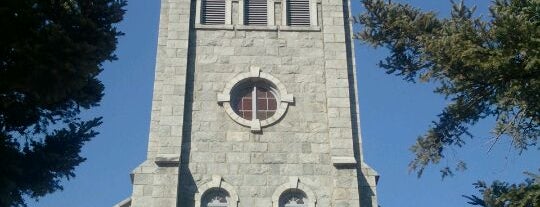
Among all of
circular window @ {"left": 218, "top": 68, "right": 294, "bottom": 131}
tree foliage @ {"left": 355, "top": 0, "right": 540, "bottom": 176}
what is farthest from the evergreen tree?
circular window @ {"left": 218, "top": 68, "right": 294, "bottom": 131}

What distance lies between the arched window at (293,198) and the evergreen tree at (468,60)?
3224mm

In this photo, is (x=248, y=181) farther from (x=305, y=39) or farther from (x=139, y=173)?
(x=305, y=39)

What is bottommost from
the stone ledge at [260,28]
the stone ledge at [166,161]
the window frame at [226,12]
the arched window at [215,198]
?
the arched window at [215,198]

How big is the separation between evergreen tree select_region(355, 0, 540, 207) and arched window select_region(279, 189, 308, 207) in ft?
10.6

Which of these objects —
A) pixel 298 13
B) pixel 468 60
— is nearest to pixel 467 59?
pixel 468 60

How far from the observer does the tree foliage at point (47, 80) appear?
1294cm

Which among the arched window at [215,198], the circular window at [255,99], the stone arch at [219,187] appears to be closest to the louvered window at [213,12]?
the circular window at [255,99]

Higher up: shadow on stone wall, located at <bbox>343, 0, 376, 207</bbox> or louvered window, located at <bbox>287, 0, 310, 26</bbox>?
louvered window, located at <bbox>287, 0, 310, 26</bbox>

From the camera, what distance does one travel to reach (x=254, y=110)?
21203mm

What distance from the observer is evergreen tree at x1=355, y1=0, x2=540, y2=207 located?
47.0ft

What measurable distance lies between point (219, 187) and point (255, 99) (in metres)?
3.26

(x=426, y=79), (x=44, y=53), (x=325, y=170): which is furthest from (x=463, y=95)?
(x=44, y=53)

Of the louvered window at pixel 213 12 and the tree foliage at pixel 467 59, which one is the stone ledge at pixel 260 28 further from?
the tree foliage at pixel 467 59

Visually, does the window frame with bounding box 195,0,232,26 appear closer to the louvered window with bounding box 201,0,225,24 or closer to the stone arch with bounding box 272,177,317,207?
A: the louvered window with bounding box 201,0,225,24
